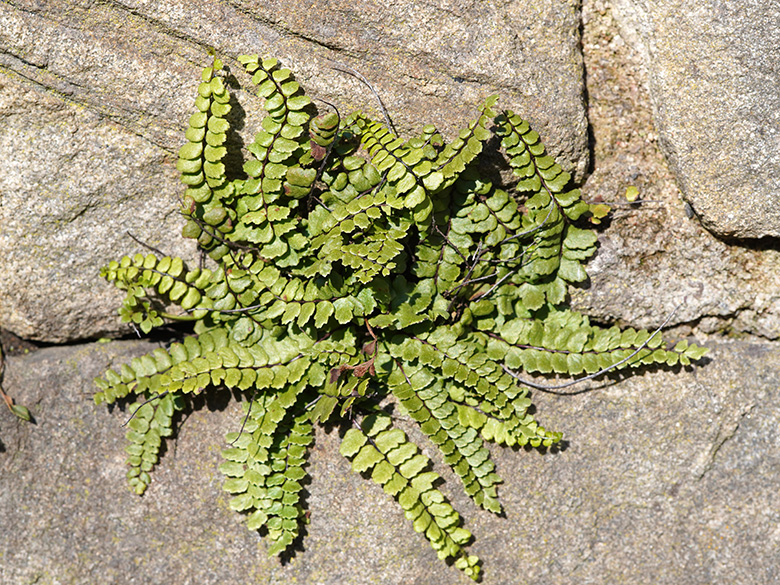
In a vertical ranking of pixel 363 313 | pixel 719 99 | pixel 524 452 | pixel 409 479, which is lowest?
pixel 409 479

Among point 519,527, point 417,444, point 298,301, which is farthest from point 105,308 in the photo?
point 519,527

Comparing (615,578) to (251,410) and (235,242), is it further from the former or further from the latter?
(235,242)

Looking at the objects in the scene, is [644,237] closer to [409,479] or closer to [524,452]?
[524,452]

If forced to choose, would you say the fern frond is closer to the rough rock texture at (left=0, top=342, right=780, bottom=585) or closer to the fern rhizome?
the fern rhizome

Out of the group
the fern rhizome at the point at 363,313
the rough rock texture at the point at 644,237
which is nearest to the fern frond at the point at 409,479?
the fern rhizome at the point at 363,313

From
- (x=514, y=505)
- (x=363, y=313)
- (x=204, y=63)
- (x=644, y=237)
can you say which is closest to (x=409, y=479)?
(x=514, y=505)

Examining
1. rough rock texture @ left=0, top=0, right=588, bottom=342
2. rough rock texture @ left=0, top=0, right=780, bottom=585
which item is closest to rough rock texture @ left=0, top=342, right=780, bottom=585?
rough rock texture @ left=0, top=0, right=780, bottom=585
